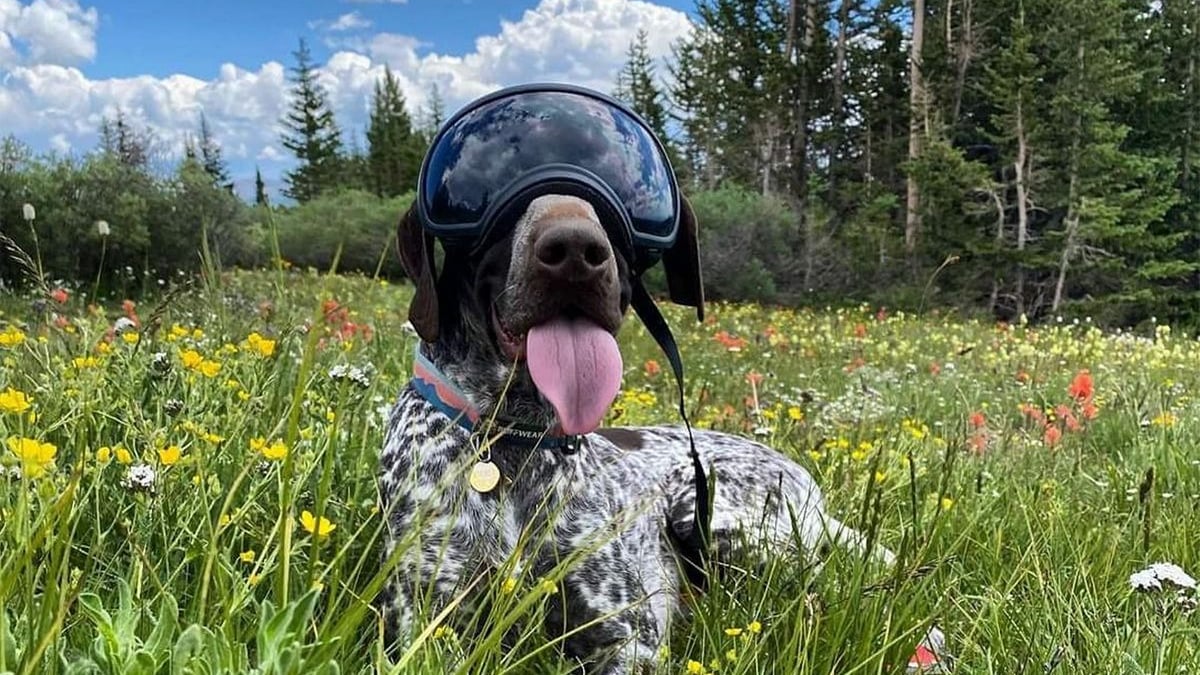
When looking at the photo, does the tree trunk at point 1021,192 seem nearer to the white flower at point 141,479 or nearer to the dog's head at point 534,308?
the dog's head at point 534,308

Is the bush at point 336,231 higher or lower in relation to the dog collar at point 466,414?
higher

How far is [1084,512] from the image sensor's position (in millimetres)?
3658

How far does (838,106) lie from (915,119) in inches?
198

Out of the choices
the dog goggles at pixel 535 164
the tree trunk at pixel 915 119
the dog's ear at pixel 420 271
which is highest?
the tree trunk at pixel 915 119

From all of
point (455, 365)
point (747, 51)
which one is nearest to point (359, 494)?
point (455, 365)

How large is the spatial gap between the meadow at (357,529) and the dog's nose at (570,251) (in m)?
0.64

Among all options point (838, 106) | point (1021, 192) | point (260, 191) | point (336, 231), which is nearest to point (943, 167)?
point (1021, 192)

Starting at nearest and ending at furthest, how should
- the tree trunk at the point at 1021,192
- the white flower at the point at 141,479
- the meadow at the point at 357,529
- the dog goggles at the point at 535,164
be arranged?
the meadow at the point at 357,529, the white flower at the point at 141,479, the dog goggles at the point at 535,164, the tree trunk at the point at 1021,192

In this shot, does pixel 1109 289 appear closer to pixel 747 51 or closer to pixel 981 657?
pixel 747 51

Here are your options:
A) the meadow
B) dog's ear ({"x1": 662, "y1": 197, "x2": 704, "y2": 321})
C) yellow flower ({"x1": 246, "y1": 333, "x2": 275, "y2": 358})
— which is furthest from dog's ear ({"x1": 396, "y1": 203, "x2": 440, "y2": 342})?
dog's ear ({"x1": 662, "y1": 197, "x2": 704, "y2": 321})

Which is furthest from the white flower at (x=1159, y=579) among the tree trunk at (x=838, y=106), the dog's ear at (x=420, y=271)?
the tree trunk at (x=838, y=106)

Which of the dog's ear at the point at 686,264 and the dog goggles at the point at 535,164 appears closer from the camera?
the dog goggles at the point at 535,164

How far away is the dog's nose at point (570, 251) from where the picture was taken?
2.27 metres

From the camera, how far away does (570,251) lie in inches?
89.4
